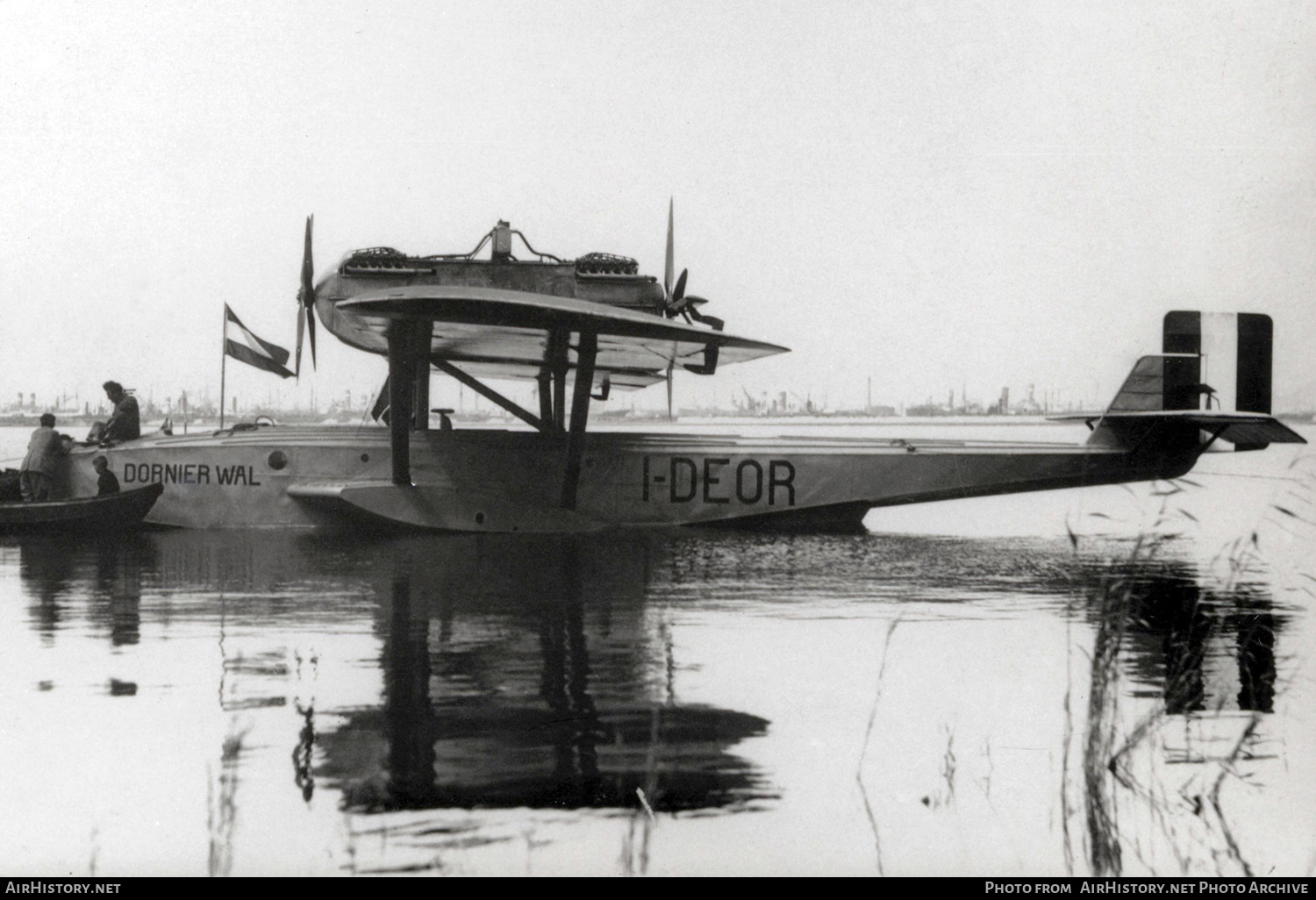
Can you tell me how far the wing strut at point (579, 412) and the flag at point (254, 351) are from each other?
15.7ft

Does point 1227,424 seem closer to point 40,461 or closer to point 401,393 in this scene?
point 401,393

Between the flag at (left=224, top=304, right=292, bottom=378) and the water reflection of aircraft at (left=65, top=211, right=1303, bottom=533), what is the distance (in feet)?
1.82

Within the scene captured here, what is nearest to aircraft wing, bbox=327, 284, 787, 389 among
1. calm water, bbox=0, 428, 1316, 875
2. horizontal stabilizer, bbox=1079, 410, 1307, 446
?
calm water, bbox=0, 428, 1316, 875

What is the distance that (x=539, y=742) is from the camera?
4.60 metres

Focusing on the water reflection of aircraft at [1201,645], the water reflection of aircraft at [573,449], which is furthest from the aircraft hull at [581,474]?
the water reflection of aircraft at [1201,645]

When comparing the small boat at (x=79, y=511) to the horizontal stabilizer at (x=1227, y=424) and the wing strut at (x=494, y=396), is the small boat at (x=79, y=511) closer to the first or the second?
the wing strut at (x=494, y=396)

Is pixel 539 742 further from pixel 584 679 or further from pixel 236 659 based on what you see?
pixel 236 659

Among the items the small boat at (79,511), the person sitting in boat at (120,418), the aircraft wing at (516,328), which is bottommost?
the small boat at (79,511)

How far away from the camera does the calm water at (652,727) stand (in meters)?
3.81

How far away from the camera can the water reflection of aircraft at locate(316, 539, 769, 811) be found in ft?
13.3

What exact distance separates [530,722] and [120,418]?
1102 centimetres

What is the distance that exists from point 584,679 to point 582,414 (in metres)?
7.07
